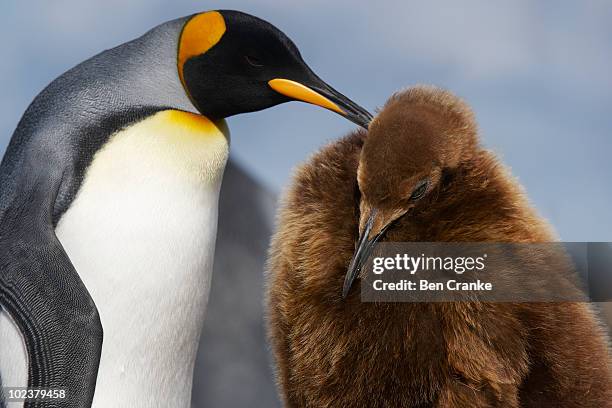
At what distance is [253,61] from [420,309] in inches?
23.8

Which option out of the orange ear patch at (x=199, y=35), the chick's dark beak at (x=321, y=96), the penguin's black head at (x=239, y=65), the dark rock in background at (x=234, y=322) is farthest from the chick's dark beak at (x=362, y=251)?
the dark rock in background at (x=234, y=322)

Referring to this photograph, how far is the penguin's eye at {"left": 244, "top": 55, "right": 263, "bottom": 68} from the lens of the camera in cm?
120

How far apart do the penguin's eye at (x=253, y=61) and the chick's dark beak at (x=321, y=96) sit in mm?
34

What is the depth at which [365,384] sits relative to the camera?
2.45 feet

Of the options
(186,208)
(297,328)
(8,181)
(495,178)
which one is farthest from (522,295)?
(8,181)

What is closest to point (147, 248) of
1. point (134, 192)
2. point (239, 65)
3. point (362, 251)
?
point (134, 192)

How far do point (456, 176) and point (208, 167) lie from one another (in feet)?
1.99

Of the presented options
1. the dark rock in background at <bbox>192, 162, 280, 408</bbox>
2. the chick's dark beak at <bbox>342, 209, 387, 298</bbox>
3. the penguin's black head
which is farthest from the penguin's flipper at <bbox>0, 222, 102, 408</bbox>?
the dark rock in background at <bbox>192, 162, 280, 408</bbox>

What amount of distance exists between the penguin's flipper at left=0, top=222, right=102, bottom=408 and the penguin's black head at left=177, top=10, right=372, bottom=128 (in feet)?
1.09

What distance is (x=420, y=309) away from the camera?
73cm

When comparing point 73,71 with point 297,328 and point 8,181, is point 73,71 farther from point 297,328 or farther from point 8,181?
point 297,328

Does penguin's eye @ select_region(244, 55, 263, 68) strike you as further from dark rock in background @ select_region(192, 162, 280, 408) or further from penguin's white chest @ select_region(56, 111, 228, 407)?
dark rock in background @ select_region(192, 162, 280, 408)

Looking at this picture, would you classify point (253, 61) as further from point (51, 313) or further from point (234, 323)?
point (234, 323)

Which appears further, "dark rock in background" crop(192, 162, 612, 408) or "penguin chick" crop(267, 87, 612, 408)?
"dark rock in background" crop(192, 162, 612, 408)
